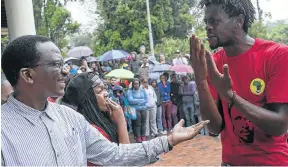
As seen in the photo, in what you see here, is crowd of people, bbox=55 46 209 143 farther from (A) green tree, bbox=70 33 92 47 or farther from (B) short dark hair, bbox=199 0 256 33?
(A) green tree, bbox=70 33 92 47

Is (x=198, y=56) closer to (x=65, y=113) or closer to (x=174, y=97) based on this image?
(x=65, y=113)

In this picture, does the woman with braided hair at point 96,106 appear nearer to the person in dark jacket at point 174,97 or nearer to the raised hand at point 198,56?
the raised hand at point 198,56

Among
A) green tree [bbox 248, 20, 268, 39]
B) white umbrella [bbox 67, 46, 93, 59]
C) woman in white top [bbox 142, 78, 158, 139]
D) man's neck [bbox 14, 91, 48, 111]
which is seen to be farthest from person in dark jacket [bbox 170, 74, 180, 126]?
man's neck [bbox 14, 91, 48, 111]

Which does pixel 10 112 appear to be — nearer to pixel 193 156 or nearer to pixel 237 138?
pixel 237 138

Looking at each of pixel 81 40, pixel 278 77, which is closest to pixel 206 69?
pixel 278 77

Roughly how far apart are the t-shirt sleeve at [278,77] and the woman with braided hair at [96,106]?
4.25 feet

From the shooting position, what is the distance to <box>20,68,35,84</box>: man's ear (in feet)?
5.58

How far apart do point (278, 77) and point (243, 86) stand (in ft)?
0.65

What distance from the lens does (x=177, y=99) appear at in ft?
35.4

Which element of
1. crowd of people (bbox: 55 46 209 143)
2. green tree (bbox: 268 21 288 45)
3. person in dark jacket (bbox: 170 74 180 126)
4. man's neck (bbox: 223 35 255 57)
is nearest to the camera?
man's neck (bbox: 223 35 255 57)

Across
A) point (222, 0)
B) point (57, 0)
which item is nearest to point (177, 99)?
point (222, 0)

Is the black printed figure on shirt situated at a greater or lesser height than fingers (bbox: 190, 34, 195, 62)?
lesser

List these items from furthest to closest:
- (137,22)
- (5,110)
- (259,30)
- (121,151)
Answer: (137,22) → (259,30) → (121,151) → (5,110)

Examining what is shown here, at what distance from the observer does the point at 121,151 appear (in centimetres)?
195
